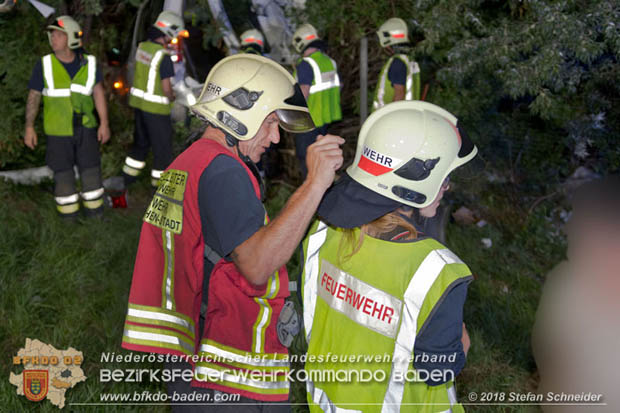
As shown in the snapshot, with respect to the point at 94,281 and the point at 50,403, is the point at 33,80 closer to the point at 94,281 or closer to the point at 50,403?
the point at 94,281

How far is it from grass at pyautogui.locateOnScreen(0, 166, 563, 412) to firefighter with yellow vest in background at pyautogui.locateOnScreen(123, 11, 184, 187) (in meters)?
0.70

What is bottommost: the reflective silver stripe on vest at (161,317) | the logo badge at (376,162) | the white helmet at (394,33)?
the white helmet at (394,33)

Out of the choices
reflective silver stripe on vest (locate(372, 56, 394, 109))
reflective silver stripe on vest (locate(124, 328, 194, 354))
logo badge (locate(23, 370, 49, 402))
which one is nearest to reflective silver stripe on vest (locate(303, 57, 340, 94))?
reflective silver stripe on vest (locate(372, 56, 394, 109))

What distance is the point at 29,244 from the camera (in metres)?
5.72

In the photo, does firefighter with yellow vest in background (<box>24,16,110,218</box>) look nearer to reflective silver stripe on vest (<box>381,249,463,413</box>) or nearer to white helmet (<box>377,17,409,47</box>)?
white helmet (<box>377,17,409,47</box>)

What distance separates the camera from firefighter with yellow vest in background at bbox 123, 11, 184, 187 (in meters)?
7.02

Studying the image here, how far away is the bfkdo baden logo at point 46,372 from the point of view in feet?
11.5

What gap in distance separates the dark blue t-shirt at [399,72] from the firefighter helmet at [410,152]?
513 centimetres

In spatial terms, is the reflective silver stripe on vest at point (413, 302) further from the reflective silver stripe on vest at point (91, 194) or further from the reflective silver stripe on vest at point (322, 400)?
the reflective silver stripe on vest at point (91, 194)

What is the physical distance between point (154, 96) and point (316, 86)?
2.03m

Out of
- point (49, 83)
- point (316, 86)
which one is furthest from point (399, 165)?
point (316, 86)

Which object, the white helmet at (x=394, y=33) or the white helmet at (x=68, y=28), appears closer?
the white helmet at (x=68, y=28)

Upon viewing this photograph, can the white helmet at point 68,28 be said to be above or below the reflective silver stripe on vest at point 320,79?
above

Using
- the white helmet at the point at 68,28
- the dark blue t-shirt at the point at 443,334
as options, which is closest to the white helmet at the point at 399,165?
the dark blue t-shirt at the point at 443,334
